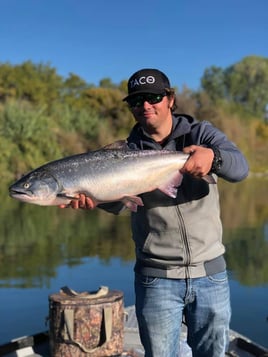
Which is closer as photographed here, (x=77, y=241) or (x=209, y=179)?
(x=209, y=179)

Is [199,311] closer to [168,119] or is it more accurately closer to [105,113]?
[168,119]

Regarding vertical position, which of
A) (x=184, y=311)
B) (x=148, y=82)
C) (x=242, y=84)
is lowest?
(x=184, y=311)

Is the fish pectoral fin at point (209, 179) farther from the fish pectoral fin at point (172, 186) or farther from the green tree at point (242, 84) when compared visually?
the green tree at point (242, 84)

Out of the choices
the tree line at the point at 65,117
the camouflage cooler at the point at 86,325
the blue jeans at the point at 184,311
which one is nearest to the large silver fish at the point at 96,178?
the blue jeans at the point at 184,311

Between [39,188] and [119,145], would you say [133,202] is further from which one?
[39,188]

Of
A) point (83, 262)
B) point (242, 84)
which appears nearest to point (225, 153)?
point (83, 262)

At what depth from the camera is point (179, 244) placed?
279 cm

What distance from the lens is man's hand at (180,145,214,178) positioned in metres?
2.62

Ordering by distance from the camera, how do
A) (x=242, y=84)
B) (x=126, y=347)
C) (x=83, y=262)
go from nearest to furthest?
(x=126, y=347) → (x=83, y=262) → (x=242, y=84)

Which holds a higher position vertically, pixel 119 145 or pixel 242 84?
pixel 242 84

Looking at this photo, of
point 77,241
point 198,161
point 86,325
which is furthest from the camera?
point 77,241

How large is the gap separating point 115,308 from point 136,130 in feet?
6.67

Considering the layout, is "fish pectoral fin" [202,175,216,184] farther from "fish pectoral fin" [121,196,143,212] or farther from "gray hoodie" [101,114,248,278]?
"fish pectoral fin" [121,196,143,212]

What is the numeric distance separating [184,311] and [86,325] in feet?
5.78
